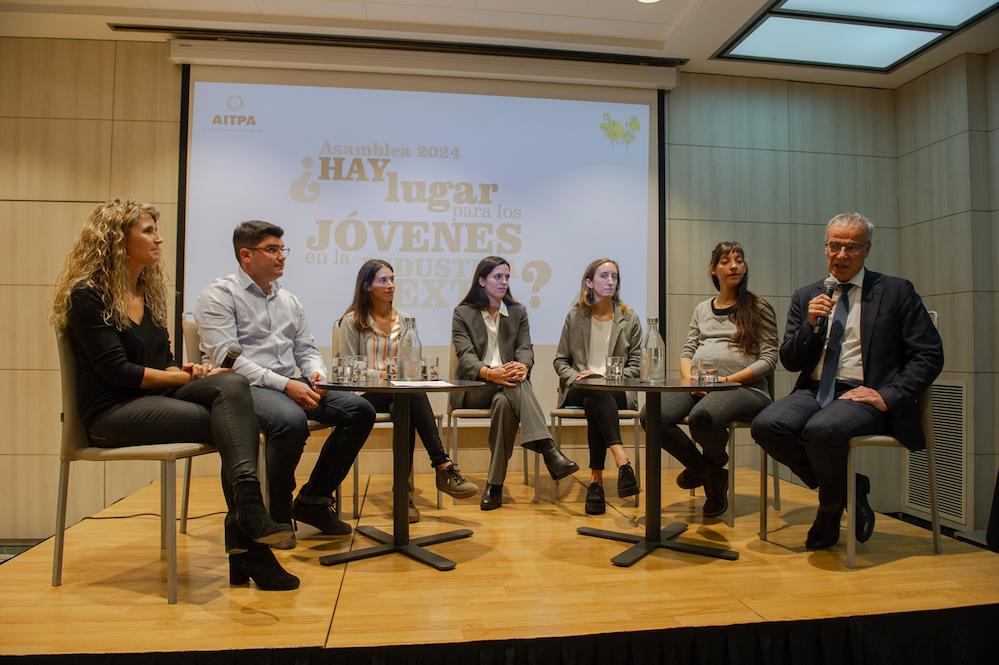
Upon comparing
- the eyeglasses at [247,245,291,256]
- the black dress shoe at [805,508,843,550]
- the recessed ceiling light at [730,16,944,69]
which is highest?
the recessed ceiling light at [730,16,944,69]

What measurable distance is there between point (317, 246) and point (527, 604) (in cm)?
308

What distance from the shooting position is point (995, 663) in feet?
7.07

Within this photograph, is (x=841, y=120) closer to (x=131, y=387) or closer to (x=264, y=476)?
(x=264, y=476)

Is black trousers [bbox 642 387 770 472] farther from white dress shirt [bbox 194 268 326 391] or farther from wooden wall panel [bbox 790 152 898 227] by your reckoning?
wooden wall panel [bbox 790 152 898 227]

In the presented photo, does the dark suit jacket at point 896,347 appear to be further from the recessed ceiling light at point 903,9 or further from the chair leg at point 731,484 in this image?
the recessed ceiling light at point 903,9

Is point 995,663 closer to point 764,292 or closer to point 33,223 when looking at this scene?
point 764,292

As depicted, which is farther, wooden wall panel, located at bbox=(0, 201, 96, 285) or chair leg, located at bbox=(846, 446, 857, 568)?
wooden wall panel, located at bbox=(0, 201, 96, 285)

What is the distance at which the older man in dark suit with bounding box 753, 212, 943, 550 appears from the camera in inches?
104

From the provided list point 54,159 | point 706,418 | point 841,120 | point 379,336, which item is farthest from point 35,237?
point 841,120

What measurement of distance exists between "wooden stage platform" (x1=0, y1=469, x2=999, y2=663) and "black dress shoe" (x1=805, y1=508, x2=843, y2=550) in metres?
0.05

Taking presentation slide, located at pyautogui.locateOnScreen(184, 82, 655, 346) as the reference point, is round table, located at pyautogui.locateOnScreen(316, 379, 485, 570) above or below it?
below

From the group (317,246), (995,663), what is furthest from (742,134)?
(995,663)

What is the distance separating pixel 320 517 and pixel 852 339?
240 cm

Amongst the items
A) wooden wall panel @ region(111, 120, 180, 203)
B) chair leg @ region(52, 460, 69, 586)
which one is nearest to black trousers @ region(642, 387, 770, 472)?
chair leg @ region(52, 460, 69, 586)
